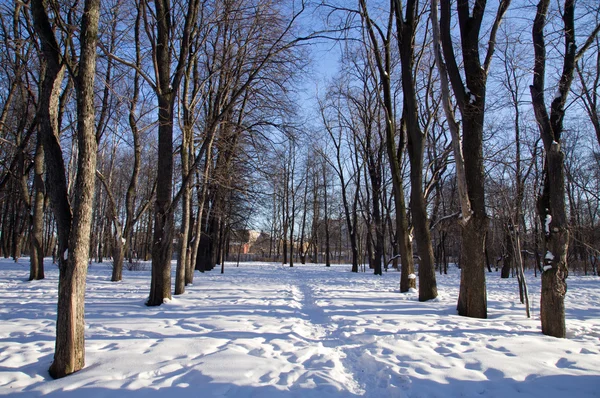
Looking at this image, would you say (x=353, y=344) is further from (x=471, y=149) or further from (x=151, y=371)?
(x=471, y=149)

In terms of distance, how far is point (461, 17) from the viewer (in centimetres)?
638

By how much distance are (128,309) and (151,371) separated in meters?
3.78

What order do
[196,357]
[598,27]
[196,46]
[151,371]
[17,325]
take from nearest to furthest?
[151,371] → [196,357] → [17,325] → [598,27] → [196,46]

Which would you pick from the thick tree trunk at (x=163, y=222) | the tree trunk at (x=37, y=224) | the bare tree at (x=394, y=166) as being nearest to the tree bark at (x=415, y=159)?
the bare tree at (x=394, y=166)

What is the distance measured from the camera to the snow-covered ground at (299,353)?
10.0 ft

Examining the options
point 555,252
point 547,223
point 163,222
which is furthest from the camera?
point 163,222

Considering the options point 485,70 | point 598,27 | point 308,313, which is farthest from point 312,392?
point 598,27

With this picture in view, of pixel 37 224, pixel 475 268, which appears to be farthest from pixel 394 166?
pixel 37 224

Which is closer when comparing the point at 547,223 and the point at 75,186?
the point at 75,186

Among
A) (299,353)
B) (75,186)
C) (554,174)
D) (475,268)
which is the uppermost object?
(554,174)

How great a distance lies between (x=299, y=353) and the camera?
4.11 m

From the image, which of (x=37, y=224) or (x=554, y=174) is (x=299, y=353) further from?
(x=37, y=224)

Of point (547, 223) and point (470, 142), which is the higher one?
point (470, 142)

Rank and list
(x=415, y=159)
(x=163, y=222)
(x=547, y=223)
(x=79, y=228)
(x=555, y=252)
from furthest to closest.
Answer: (x=415, y=159), (x=163, y=222), (x=547, y=223), (x=555, y=252), (x=79, y=228)
